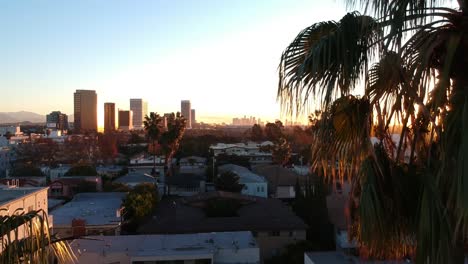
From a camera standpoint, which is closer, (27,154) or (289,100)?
(289,100)

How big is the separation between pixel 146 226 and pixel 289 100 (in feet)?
64.9

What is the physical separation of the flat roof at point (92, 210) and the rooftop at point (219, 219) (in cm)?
248

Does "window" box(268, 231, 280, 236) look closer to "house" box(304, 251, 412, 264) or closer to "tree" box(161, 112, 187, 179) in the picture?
"house" box(304, 251, 412, 264)

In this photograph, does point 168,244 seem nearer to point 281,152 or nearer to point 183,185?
point 183,185

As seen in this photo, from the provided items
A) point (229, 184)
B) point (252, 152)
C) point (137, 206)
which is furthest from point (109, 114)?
point (137, 206)

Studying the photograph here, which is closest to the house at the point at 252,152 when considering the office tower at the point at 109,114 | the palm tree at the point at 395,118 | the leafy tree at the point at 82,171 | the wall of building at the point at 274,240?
the leafy tree at the point at 82,171

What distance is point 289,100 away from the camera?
129 inches

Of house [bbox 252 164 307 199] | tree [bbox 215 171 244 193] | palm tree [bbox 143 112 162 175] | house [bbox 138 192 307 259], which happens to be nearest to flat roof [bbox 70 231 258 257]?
house [bbox 138 192 307 259]

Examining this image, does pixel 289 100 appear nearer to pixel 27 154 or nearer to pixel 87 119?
pixel 27 154

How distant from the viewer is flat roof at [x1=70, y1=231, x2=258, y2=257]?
15.9m

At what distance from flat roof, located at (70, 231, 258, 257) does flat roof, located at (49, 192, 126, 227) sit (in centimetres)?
498

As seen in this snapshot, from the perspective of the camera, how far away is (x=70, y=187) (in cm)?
3684

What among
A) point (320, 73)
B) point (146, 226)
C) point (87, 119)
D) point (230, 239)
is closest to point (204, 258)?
point (230, 239)

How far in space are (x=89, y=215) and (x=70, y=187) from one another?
1440cm
